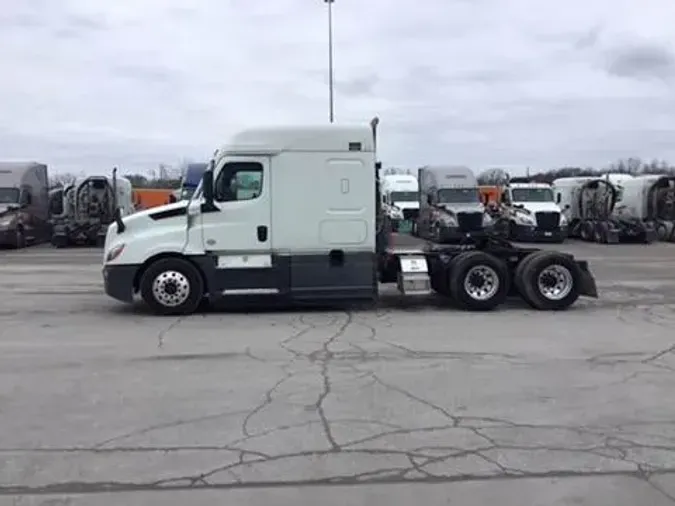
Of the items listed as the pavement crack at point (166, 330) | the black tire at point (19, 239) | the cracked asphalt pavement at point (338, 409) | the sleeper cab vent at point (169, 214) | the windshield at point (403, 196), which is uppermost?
the windshield at point (403, 196)

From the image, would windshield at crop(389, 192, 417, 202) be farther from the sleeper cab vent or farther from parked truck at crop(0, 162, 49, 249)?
the sleeper cab vent

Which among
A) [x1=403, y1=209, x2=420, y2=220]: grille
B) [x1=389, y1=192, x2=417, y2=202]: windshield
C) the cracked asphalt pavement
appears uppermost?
[x1=389, y1=192, x2=417, y2=202]: windshield

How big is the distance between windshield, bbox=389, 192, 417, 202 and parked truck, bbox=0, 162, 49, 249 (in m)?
17.7

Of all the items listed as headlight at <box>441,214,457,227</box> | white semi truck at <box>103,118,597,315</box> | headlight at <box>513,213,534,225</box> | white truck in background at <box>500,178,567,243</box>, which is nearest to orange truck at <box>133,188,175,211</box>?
headlight at <box>441,214,457,227</box>

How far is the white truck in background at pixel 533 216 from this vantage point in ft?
111

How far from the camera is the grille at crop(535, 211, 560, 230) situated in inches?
1328

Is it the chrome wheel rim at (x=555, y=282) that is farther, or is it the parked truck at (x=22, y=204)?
the parked truck at (x=22, y=204)

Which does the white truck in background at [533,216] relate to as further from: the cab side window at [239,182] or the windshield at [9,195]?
the cab side window at [239,182]

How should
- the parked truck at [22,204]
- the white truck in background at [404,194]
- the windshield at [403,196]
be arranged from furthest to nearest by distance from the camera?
the windshield at [403,196], the white truck in background at [404,194], the parked truck at [22,204]

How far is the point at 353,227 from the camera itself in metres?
12.9

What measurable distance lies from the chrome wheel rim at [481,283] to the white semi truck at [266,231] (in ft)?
5.24

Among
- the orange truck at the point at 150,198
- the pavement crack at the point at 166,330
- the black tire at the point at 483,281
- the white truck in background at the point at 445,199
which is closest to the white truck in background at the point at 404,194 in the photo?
the white truck in background at the point at 445,199

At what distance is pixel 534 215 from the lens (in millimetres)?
33812

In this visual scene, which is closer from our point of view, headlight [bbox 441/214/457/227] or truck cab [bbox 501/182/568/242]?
headlight [bbox 441/214/457/227]
